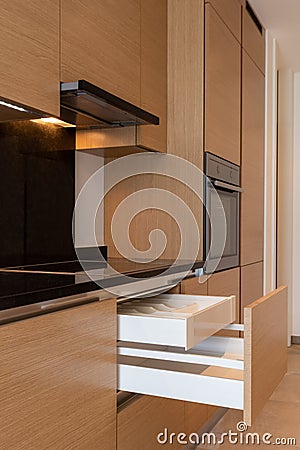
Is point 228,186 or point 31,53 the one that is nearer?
point 31,53

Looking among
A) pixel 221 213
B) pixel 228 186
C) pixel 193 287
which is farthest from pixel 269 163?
pixel 193 287

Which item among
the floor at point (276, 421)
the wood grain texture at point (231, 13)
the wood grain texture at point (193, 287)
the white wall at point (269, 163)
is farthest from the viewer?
the white wall at point (269, 163)

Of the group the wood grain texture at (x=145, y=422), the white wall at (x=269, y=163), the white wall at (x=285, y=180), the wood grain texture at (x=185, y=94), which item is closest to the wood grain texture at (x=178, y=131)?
the wood grain texture at (x=185, y=94)

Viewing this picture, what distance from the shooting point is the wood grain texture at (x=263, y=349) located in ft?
5.05

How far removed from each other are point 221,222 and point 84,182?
778 millimetres

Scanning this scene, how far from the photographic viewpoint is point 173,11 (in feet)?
8.99

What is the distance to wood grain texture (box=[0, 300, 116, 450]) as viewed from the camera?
1177 mm

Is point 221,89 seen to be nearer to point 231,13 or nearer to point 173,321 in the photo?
point 231,13

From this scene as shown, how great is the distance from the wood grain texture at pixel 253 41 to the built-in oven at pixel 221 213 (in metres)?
0.83

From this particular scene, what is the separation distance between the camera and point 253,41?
355 centimetres

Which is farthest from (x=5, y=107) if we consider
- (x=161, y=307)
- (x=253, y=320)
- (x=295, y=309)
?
(x=295, y=309)

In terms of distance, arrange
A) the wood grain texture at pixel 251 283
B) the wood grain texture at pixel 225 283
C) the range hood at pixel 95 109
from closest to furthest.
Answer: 1. the range hood at pixel 95 109
2. the wood grain texture at pixel 225 283
3. the wood grain texture at pixel 251 283

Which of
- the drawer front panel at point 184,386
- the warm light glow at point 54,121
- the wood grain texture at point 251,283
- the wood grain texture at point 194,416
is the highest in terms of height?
the warm light glow at point 54,121

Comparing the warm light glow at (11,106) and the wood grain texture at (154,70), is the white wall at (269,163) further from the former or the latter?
the warm light glow at (11,106)
